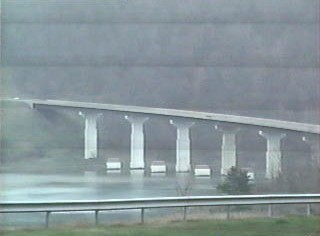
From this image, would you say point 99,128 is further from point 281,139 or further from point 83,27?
point 281,139

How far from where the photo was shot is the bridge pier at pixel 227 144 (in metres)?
11.9

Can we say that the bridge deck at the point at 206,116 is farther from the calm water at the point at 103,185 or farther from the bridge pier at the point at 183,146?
the calm water at the point at 103,185

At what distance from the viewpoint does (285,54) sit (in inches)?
474

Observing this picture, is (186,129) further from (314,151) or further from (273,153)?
(314,151)

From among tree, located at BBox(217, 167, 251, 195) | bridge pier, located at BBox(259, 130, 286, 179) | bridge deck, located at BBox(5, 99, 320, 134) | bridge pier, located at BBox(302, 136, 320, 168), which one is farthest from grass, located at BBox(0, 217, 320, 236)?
bridge deck, located at BBox(5, 99, 320, 134)

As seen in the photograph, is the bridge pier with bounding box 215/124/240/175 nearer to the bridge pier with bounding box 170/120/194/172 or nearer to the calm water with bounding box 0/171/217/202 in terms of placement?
the calm water with bounding box 0/171/217/202

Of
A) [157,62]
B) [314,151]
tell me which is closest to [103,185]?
[157,62]

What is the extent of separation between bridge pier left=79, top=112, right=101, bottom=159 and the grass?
84 centimetres

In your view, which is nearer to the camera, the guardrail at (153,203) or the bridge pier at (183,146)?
the guardrail at (153,203)

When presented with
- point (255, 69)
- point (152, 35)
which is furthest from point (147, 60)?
point (255, 69)

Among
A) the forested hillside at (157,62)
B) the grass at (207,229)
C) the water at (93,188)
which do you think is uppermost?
the forested hillside at (157,62)

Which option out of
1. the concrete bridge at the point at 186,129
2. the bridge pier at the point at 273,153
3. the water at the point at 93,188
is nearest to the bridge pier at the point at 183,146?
the concrete bridge at the point at 186,129

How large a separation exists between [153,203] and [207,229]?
66 cm

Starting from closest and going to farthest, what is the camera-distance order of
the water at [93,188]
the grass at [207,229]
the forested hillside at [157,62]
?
the grass at [207,229]
the water at [93,188]
the forested hillside at [157,62]
